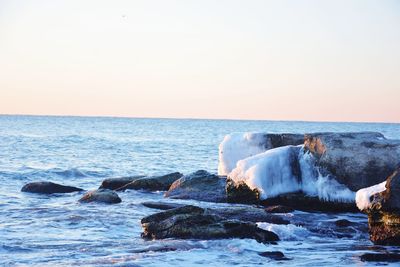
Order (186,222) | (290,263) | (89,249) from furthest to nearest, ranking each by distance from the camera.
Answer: (186,222), (89,249), (290,263)

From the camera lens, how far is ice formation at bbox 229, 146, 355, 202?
57.8 ft

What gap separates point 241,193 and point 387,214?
6.36 metres

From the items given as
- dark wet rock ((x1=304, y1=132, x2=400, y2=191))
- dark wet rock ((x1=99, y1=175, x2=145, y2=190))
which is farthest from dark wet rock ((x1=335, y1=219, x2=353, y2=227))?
dark wet rock ((x1=99, y1=175, x2=145, y2=190))

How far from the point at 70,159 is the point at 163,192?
1732cm

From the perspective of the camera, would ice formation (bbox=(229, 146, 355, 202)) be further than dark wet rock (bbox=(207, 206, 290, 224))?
Yes

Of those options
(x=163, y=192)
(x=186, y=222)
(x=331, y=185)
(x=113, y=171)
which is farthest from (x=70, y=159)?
(x=186, y=222)

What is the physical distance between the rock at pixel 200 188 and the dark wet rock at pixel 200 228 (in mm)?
5623

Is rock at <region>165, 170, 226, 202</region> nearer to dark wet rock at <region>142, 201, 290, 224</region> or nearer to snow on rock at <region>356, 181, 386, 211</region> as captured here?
dark wet rock at <region>142, 201, 290, 224</region>

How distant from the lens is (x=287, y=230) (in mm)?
13336

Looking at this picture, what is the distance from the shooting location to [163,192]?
21.4 metres

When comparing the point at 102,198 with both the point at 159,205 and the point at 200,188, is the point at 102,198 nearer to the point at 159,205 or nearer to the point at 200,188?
the point at 159,205

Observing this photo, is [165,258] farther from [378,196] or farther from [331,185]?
[331,185]

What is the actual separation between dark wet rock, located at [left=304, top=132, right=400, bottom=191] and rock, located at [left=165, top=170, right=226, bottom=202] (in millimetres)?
3314

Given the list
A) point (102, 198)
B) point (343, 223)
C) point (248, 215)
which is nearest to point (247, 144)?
point (102, 198)
